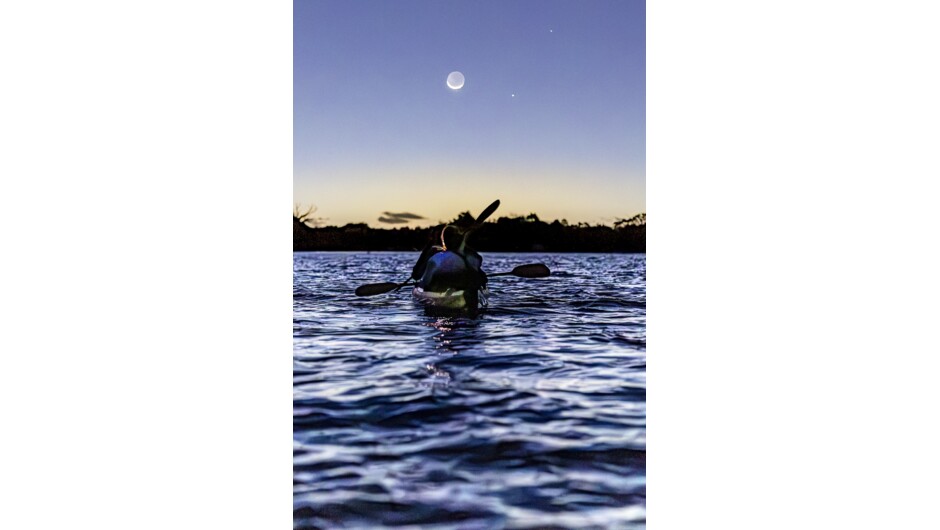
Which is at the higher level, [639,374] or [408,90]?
[408,90]

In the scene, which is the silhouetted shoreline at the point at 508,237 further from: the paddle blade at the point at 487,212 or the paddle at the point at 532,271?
the paddle at the point at 532,271

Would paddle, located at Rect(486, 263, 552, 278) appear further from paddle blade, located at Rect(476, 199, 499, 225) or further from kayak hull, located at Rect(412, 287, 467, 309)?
paddle blade, located at Rect(476, 199, 499, 225)

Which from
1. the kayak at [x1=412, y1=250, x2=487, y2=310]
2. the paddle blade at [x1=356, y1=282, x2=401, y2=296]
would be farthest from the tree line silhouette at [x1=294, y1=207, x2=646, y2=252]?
the paddle blade at [x1=356, y1=282, x2=401, y2=296]

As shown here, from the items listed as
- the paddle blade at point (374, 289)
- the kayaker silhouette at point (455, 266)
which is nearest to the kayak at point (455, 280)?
the kayaker silhouette at point (455, 266)

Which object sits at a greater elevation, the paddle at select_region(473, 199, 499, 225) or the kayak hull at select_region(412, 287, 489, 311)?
the paddle at select_region(473, 199, 499, 225)

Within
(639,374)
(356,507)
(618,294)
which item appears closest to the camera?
(356,507)

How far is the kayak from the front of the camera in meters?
7.36
